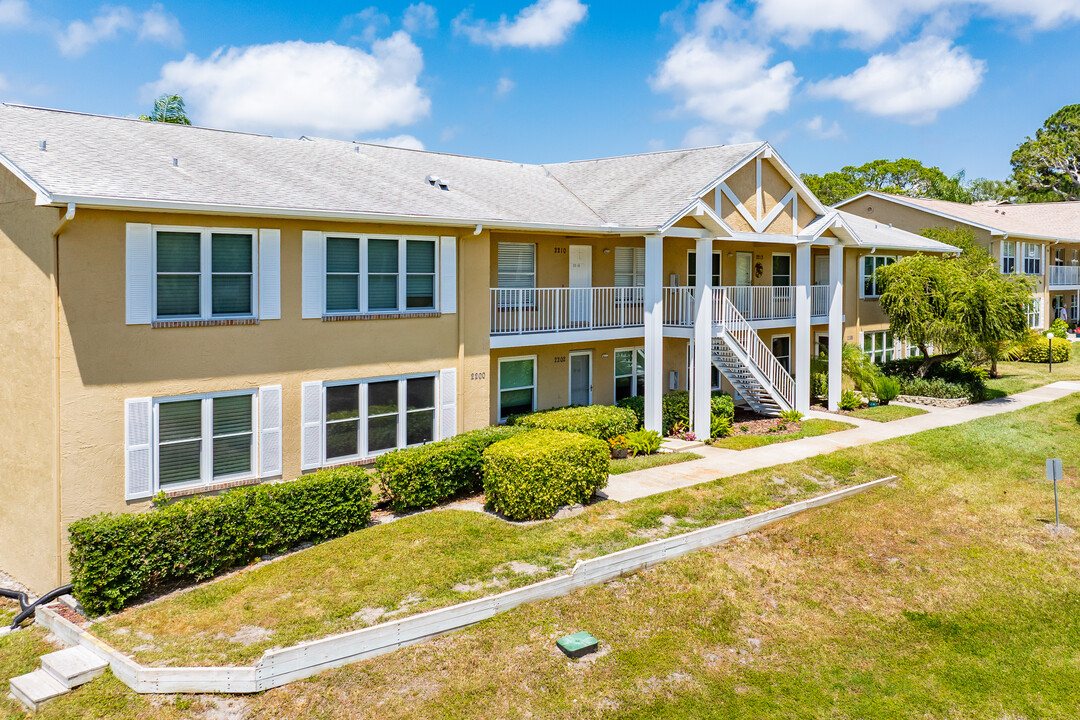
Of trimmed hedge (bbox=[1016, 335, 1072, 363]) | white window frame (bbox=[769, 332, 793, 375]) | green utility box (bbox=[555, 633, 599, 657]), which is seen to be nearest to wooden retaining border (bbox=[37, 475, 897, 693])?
green utility box (bbox=[555, 633, 599, 657])

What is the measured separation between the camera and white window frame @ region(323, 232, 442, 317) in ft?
47.4

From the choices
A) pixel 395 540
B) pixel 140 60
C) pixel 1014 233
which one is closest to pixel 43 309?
pixel 395 540

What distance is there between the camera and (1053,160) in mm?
67938

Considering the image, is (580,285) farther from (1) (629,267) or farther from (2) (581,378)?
(2) (581,378)

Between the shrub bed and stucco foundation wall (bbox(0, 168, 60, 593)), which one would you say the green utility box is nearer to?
the shrub bed

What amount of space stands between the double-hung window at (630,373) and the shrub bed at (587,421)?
307cm

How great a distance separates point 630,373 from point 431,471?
985 centimetres

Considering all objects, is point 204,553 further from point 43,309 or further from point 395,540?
point 43,309

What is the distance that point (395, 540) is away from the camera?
12.4 metres

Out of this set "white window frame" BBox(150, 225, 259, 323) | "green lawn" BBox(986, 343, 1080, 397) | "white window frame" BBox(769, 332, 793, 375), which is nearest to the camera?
"white window frame" BBox(150, 225, 259, 323)

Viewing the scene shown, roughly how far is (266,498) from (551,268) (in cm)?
1054

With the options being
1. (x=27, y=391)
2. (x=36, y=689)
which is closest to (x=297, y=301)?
(x=27, y=391)

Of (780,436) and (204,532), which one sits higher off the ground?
(780,436)

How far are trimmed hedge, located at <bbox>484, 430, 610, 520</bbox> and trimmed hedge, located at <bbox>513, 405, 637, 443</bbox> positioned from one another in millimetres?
2167
